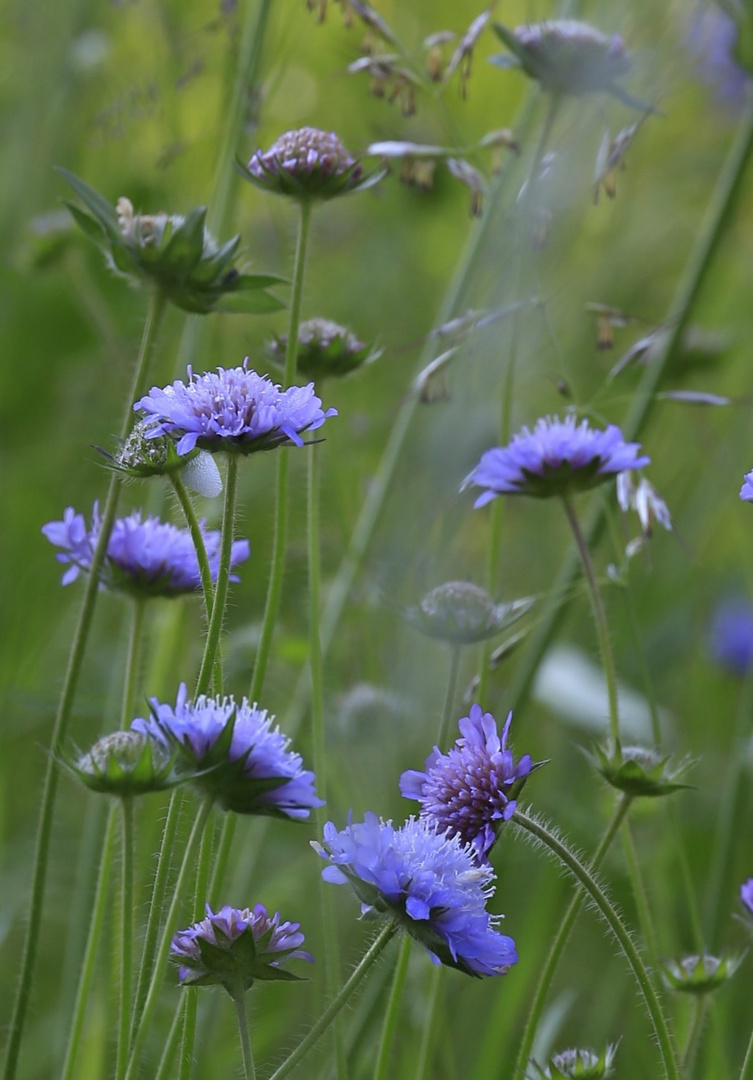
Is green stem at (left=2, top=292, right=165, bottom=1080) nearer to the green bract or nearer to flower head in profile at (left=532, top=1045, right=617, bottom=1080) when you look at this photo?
the green bract

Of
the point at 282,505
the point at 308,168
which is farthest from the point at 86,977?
the point at 308,168

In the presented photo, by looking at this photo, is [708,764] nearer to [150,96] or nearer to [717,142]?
[150,96]

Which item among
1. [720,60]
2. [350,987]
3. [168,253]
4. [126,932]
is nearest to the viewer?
[350,987]

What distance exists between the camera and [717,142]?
2.79 meters

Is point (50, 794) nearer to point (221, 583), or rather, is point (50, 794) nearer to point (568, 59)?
point (221, 583)

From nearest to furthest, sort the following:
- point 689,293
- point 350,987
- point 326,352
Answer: point 350,987
point 326,352
point 689,293

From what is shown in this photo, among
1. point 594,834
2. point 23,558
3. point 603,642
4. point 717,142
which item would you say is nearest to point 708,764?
point 594,834

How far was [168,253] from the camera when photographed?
741 mm

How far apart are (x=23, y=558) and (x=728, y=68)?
4.89 ft

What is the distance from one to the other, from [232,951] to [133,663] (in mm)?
232

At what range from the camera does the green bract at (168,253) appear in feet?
2.43

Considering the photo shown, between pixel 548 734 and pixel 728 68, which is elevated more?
pixel 728 68

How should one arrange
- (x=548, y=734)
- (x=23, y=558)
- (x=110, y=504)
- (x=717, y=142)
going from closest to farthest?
1. (x=110, y=504)
2. (x=23, y=558)
3. (x=548, y=734)
4. (x=717, y=142)

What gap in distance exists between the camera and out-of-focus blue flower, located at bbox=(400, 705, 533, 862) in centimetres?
57
